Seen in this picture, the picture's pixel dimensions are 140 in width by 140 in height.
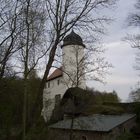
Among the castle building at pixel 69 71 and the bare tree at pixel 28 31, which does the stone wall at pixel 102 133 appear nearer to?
the castle building at pixel 69 71

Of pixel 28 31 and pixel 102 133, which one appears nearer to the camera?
pixel 28 31

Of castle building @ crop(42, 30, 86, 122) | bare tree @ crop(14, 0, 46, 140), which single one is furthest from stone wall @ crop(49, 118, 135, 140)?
bare tree @ crop(14, 0, 46, 140)

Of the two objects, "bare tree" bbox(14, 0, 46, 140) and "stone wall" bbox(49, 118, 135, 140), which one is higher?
"bare tree" bbox(14, 0, 46, 140)

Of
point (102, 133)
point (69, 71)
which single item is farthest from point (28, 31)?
point (102, 133)

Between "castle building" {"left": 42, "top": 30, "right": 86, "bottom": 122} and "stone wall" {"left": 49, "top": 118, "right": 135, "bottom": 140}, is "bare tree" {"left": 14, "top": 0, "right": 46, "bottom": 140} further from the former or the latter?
"stone wall" {"left": 49, "top": 118, "right": 135, "bottom": 140}

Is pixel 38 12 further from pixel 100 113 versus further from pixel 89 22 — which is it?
pixel 100 113

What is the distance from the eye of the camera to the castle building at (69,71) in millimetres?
19875

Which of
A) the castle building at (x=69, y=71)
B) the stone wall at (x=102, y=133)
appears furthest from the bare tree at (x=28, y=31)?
the stone wall at (x=102, y=133)

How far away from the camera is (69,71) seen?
25.5 meters

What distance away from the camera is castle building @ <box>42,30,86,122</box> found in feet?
65.2

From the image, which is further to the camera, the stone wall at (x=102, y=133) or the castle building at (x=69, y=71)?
the stone wall at (x=102, y=133)

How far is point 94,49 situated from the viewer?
19.1 m

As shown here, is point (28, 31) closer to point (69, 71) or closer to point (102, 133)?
point (69, 71)

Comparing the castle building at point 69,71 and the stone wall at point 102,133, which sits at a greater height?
the castle building at point 69,71
